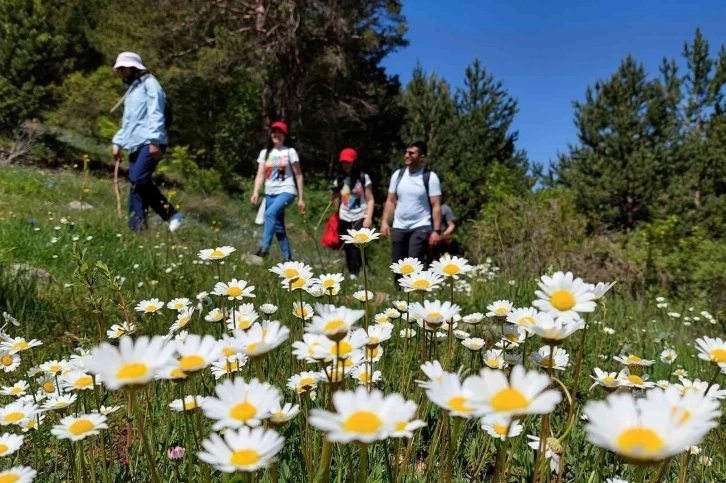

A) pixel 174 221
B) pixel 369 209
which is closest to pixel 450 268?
pixel 369 209

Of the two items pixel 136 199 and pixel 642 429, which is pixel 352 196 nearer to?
pixel 136 199

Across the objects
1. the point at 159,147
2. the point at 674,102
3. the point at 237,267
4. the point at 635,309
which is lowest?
the point at 635,309

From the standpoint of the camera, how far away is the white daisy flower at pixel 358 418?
575 millimetres

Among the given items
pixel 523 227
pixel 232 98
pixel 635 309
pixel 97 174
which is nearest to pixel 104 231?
pixel 635 309

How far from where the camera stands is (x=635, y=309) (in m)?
4.73

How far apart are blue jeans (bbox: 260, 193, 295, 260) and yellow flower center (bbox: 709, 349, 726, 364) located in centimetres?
463

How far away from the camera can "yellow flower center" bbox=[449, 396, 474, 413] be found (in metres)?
0.70

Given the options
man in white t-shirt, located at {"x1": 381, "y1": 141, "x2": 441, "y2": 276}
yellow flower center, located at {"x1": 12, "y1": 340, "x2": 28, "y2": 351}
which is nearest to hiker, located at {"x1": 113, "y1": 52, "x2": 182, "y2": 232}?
man in white t-shirt, located at {"x1": 381, "y1": 141, "x2": 441, "y2": 276}

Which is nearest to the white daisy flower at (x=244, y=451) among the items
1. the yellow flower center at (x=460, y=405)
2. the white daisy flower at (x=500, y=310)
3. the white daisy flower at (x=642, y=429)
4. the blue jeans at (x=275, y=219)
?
the yellow flower center at (x=460, y=405)

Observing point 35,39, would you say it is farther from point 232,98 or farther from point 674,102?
point 674,102

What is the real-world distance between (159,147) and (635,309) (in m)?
4.85

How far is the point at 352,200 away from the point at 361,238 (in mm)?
4172

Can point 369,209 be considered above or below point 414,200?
below

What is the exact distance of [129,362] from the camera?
2.32ft
